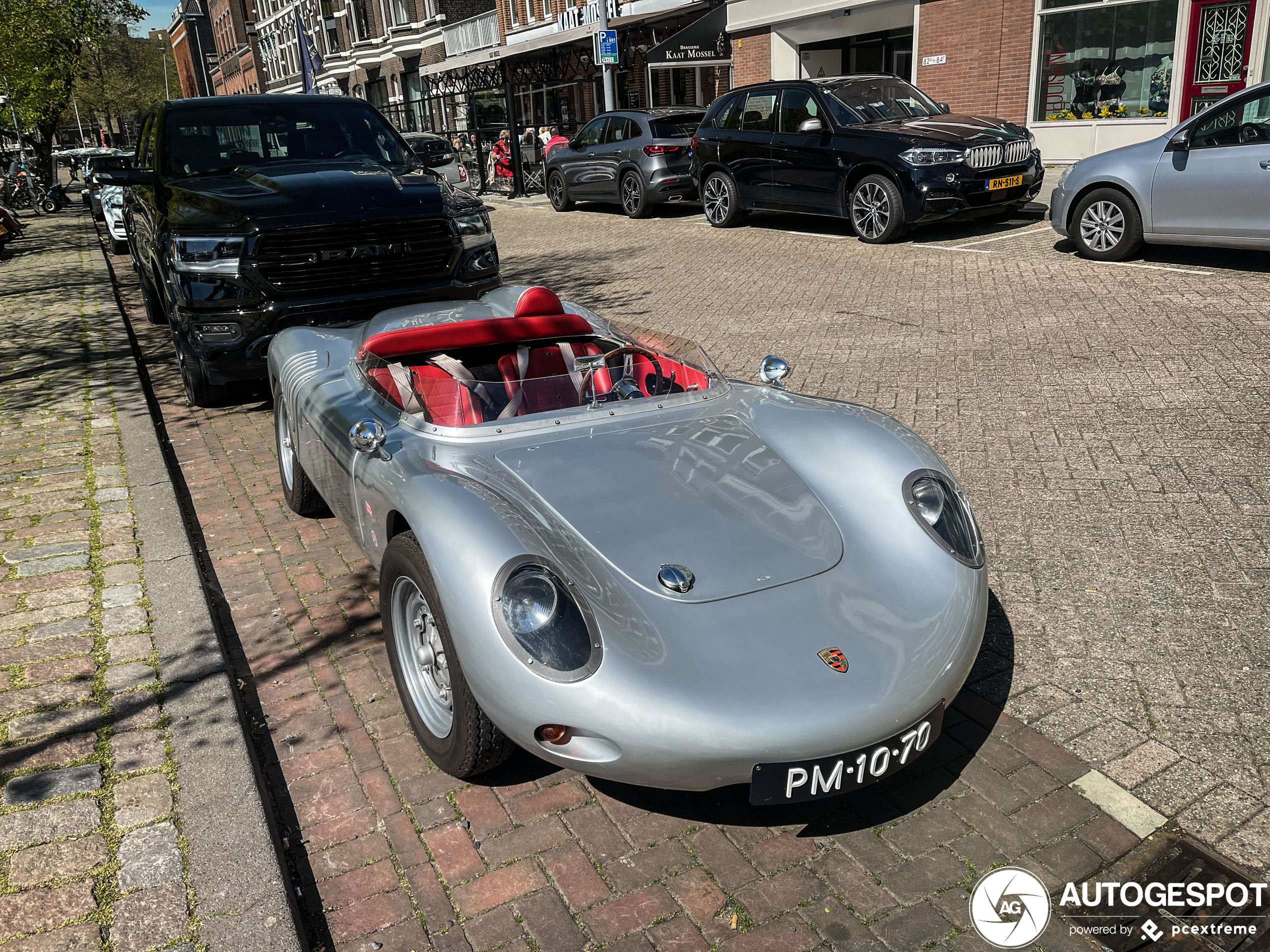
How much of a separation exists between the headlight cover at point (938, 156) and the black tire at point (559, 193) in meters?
8.52

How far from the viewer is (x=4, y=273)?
14227 mm

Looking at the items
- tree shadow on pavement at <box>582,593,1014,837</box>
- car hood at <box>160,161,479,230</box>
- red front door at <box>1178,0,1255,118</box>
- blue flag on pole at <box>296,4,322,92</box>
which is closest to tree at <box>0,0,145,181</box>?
blue flag on pole at <box>296,4,322,92</box>

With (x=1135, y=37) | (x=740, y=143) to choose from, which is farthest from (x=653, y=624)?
(x=1135, y=37)

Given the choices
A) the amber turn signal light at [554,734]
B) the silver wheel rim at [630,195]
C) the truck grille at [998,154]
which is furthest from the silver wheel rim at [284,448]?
the silver wheel rim at [630,195]

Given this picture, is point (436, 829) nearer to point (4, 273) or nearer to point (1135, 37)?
point (4, 273)

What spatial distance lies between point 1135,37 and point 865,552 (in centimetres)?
1626

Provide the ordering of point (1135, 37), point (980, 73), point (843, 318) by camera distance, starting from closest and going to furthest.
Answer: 1. point (843, 318)
2. point (1135, 37)
3. point (980, 73)

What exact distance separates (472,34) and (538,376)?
3919 cm

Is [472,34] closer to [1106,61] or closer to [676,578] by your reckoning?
[1106,61]

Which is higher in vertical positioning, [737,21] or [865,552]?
[737,21]

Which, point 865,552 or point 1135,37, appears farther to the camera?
point 1135,37

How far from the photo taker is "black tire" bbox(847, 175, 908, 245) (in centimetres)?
1159

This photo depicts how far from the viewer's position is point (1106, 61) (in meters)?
16.1

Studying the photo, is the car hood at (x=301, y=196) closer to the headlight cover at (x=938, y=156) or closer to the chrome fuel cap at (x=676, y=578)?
the chrome fuel cap at (x=676, y=578)
